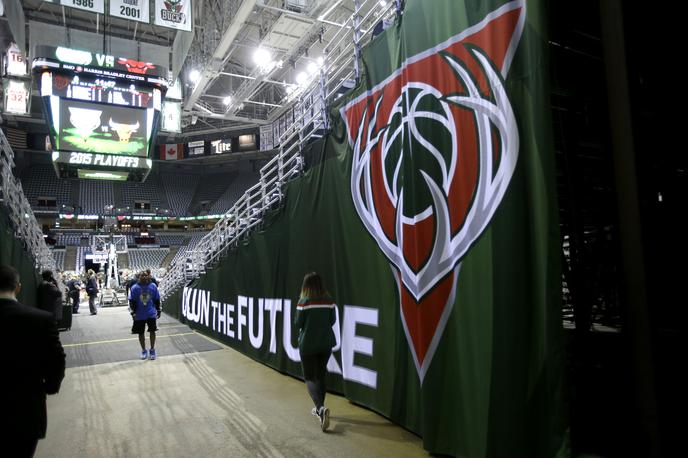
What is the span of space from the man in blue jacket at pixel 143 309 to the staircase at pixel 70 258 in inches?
1227

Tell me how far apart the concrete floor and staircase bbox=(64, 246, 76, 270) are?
103 feet

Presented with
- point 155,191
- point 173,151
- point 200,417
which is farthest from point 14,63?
point 155,191

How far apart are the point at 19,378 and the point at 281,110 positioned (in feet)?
77.9

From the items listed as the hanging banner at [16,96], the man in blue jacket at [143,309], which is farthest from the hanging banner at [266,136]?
the man in blue jacket at [143,309]

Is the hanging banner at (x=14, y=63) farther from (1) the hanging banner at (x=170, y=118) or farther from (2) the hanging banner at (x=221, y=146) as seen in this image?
(2) the hanging banner at (x=221, y=146)

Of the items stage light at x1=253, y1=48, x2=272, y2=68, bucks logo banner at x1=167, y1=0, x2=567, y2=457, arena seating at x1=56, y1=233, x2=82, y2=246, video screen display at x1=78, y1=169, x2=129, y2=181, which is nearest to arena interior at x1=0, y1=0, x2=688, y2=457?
bucks logo banner at x1=167, y1=0, x2=567, y2=457

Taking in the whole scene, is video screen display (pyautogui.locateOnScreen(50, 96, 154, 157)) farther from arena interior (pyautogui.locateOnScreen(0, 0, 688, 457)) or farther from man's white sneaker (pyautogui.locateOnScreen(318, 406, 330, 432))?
man's white sneaker (pyautogui.locateOnScreen(318, 406, 330, 432))

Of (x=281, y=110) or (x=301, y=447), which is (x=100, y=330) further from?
(x=281, y=110)

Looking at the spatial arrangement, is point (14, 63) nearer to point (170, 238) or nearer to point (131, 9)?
point (131, 9)

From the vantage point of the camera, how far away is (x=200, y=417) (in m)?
4.26

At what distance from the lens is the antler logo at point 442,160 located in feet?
9.29

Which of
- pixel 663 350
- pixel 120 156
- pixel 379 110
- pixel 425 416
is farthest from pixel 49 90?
pixel 663 350

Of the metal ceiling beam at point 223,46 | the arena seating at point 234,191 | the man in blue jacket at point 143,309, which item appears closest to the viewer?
the man in blue jacket at point 143,309

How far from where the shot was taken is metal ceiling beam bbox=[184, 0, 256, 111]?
12.3 meters
